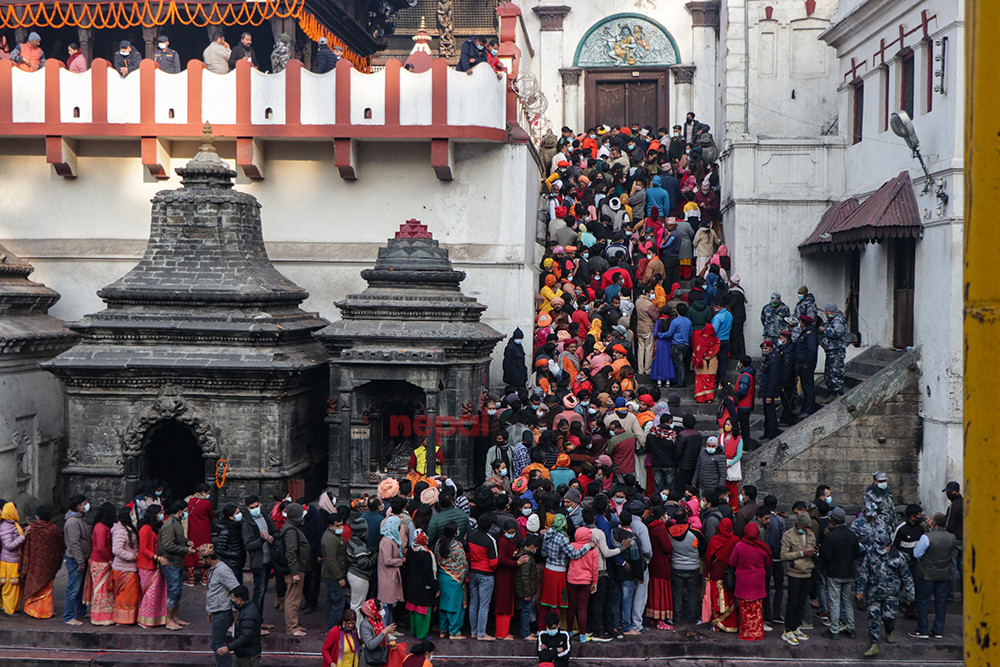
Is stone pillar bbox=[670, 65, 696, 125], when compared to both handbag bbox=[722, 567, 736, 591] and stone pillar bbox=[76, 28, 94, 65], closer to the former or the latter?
stone pillar bbox=[76, 28, 94, 65]

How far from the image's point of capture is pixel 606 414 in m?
13.6

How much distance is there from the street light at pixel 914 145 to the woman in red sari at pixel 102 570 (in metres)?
11.4

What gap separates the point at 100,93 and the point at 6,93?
5.23ft

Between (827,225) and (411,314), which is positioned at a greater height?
(827,225)

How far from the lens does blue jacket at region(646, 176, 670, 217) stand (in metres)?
19.8

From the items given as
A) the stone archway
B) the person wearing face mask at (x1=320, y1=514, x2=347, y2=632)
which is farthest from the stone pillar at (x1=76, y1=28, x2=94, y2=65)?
the person wearing face mask at (x1=320, y1=514, x2=347, y2=632)

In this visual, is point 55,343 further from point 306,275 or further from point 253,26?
point 253,26

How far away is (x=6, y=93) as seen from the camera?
16141 mm

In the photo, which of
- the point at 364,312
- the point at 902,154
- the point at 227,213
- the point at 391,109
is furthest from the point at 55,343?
the point at 902,154

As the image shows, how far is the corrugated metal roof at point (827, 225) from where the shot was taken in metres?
16.7

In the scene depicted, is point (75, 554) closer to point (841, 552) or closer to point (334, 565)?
point (334, 565)

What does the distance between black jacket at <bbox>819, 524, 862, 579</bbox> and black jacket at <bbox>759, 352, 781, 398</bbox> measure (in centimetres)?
463

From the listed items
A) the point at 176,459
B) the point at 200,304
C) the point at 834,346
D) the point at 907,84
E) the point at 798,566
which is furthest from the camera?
the point at 907,84

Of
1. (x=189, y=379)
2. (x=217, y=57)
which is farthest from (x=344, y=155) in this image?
(x=189, y=379)
